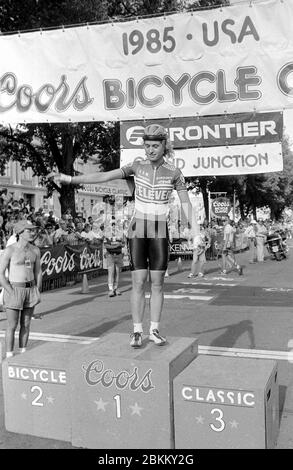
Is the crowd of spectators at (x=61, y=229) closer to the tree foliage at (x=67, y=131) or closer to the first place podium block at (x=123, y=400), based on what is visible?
the tree foliage at (x=67, y=131)

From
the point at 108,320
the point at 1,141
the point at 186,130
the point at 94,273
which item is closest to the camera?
the point at 186,130

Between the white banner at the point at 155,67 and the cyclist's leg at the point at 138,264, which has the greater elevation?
the white banner at the point at 155,67

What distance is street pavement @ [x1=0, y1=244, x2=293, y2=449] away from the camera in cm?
528

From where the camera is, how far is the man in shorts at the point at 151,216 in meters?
4.73

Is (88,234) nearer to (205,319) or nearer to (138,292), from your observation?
(205,319)

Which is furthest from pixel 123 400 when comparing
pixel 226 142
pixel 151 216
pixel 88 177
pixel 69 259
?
pixel 69 259

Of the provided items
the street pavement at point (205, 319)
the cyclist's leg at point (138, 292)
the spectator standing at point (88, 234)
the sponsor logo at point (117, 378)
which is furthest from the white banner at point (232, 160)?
the spectator standing at point (88, 234)

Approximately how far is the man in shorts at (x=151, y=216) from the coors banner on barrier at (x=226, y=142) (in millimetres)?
1985

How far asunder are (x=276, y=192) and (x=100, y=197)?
22780mm

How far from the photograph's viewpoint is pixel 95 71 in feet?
22.8

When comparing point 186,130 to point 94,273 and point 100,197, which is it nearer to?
point 94,273

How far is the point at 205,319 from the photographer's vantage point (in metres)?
9.10

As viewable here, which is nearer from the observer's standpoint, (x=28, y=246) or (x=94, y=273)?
(x=28, y=246)
